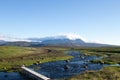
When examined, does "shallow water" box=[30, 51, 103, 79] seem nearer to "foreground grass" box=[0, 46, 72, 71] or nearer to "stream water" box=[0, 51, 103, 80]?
"stream water" box=[0, 51, 103, 80]

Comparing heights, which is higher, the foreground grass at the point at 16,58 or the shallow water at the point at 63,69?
the foreground grass at the point at 16,58

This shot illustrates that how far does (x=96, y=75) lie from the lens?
2306 inches

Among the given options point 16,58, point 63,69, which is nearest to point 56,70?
point 63,69

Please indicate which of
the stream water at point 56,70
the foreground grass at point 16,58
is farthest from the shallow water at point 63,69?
the foreground grass at point 16,58

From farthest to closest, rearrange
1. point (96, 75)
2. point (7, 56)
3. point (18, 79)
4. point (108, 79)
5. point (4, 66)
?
point (7, 56) → point (4, 66) → point (18, 79) → point (96, 75) → point (108, 79)

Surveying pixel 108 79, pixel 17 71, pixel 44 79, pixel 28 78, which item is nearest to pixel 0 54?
pixel 17 71

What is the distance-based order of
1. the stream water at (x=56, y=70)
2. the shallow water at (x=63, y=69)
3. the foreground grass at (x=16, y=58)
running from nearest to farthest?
the stream water at (x=56, y=70)
the shallow water at (x=63, y=69)
the foreground grass at (x=16, y=58)

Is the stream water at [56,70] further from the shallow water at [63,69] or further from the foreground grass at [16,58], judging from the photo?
the foreground grass at [16,58]

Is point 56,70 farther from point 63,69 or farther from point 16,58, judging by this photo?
point 16,58

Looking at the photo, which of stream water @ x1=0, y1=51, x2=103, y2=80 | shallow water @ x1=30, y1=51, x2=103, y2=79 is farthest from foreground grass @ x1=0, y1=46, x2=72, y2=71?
shallow water @ x1=30, y1=51, x2=103, y2=79

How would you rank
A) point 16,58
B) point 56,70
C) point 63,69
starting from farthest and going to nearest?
point 16,58 < point 63,69 < point 56,70

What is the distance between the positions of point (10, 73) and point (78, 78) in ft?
85.7

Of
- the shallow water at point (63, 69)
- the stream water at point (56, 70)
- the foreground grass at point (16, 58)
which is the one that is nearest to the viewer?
the stream water at point (56, 70)

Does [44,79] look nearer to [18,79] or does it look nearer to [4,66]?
[18,79]
